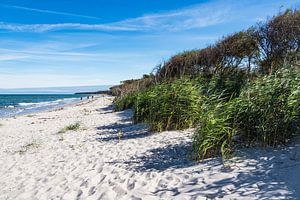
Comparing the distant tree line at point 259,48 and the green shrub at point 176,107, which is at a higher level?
the distant tree line at point 259,48

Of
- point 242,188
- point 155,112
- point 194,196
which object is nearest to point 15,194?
point 194,196

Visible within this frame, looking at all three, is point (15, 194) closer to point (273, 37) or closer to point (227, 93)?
point (227, 93)

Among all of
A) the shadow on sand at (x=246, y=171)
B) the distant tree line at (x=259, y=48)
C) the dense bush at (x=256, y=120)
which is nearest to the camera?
the shadow on sand at (x=246, y=171)

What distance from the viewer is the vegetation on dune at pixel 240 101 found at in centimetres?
607

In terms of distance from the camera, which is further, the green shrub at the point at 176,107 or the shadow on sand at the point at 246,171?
the green shrub at the point at 176,107

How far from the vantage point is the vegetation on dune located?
239 inches

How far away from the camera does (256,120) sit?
6230 millimetres

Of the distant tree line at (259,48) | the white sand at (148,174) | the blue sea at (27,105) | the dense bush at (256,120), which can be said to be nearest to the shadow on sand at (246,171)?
the white sand at (148,174)

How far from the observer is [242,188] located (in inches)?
182

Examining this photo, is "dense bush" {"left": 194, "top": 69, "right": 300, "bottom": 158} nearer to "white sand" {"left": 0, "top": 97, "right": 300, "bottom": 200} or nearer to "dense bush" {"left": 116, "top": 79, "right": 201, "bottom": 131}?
"white sand" {"left": 0, "top": 97, "right": 300, "bottom": 200}

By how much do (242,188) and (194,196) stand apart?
61cm

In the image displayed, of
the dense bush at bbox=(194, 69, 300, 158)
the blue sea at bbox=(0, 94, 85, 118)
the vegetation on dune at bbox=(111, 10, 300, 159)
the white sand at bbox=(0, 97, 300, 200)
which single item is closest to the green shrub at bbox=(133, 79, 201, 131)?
the vegetation on dune at bbox=(111, 10, 300, 159)

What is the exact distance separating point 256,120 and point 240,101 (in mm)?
484

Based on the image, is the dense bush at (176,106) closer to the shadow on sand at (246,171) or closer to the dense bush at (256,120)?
the shadow on sand at (246,171)
